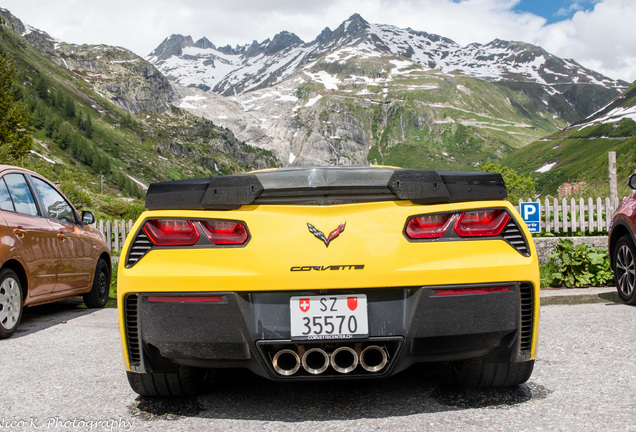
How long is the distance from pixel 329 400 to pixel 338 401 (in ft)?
0.18

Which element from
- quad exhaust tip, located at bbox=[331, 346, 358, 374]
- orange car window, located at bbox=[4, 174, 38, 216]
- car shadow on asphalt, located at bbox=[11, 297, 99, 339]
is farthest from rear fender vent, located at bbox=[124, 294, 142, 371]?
orange car window, located at bbox=[4, 174, 38, 216]

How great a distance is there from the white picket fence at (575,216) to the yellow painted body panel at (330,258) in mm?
11269

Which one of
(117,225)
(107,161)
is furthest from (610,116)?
(117,225)

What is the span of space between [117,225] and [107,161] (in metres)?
131

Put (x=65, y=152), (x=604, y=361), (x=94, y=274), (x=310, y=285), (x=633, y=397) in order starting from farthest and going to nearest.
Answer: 1. (x=65, y=152)
2. (x=94, y=274)
3. (x=604, y=361)
4. (x=633, y=397)
5. (x=310, y=285)

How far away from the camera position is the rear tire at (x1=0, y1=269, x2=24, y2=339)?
16.5 feet

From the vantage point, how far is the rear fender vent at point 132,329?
8.65ft

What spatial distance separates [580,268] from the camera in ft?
27.2

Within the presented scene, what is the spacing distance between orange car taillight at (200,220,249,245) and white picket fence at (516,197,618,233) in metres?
11.8

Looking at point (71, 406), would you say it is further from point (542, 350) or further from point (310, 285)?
point (542, 350)

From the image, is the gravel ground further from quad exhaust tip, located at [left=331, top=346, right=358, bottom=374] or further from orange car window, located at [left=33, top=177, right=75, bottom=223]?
orange car window, located at [left=33, top=177, right=75, bottom=223]

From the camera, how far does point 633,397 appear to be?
2.82m

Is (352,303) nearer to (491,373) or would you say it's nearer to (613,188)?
(491,373)

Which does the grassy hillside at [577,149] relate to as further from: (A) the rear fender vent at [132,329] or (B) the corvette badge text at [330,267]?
(A) the rear fender vent at [132,329]
